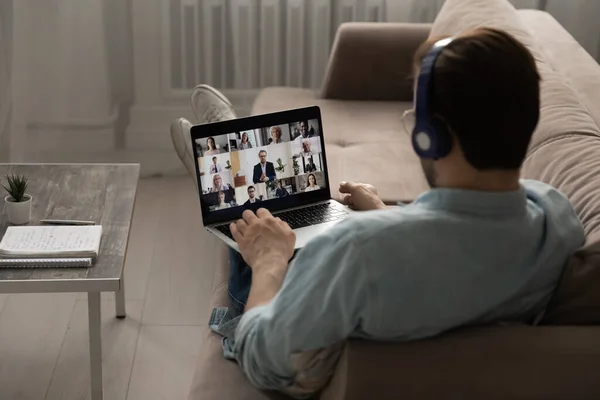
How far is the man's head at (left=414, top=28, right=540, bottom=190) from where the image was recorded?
3.69 ft

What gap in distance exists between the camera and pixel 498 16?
8.18 ft

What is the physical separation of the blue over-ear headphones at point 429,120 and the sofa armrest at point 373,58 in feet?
5.72

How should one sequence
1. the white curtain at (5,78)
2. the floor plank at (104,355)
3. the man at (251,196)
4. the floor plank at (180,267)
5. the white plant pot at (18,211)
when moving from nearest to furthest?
the man at (251,196), the white plant pot at (18,211), the floor plank at (104,355), the floor plank at (180,267), the white curtain at (5,78)

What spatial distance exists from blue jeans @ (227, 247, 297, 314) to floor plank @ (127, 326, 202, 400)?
54cm

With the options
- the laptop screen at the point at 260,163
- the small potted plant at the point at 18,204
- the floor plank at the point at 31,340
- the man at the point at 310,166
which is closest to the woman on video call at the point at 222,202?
the laptop screen at the point at 260,163

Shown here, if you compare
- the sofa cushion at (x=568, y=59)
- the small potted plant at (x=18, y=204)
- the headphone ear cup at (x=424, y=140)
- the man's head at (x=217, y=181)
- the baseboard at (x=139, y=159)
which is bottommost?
the baseboard at (x=139, y=159)

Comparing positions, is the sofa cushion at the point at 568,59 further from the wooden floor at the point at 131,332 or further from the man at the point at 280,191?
the wooden floor at the point at 131,332

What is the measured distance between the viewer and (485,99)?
1.12 m

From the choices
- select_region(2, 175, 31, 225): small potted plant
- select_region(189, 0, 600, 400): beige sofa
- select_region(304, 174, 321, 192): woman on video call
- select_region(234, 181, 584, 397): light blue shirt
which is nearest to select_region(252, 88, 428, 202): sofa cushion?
select_region(189, 0, 600, 400): beige sofa

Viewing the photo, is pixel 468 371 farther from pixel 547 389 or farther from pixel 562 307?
pixel 562 307

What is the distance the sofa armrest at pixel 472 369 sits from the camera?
3.80 feet

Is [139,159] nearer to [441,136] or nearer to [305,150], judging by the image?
[305,150]

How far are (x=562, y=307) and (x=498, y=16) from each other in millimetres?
1375

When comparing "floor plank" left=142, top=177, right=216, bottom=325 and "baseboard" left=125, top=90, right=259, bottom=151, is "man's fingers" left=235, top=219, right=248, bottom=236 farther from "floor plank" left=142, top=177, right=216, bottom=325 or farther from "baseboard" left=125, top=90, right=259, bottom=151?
"baseboard" left=125, top=90, right=259, bottom=151
